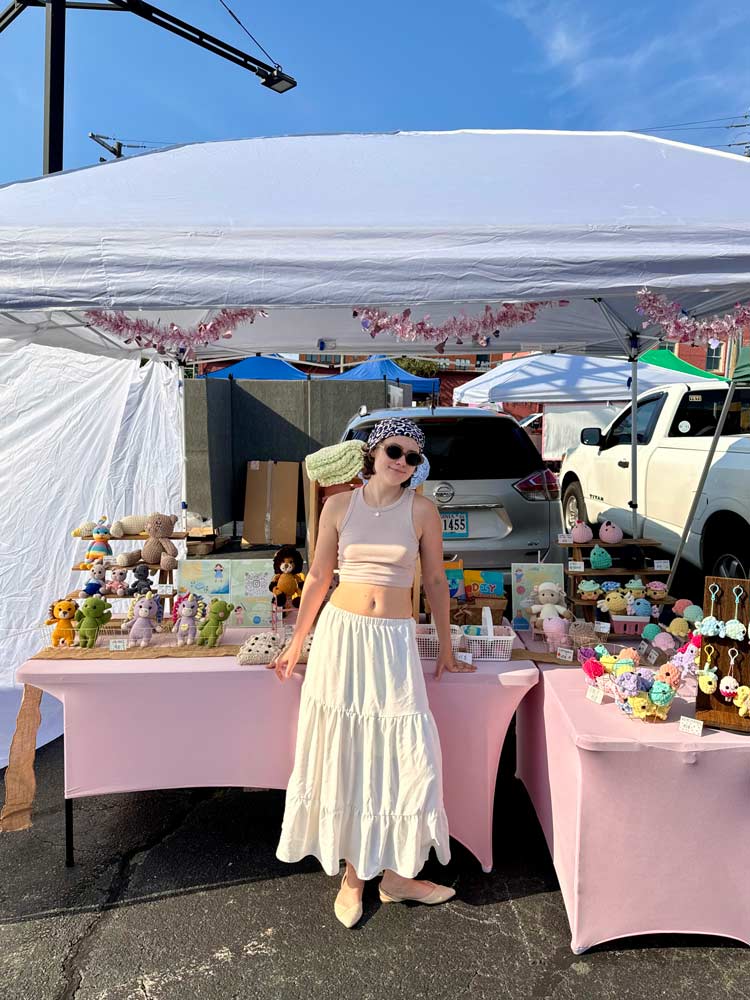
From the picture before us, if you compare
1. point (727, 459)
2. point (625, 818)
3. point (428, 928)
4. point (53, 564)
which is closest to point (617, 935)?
point (625, 818)

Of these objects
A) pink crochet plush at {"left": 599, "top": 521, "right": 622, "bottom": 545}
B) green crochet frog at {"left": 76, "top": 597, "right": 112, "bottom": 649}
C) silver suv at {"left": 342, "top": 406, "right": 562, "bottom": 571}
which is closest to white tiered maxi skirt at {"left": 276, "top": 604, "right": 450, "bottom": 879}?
green crochet frog at {"left": 76, "top": 597, "right": 112, "bottom": 649}

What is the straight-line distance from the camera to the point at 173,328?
3400mm

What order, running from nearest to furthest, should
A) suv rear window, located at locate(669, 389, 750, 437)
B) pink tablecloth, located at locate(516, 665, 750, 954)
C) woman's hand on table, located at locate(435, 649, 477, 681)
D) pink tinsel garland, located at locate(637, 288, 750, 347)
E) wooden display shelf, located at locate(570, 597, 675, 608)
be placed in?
pink tablecloth, located at locate(516, 665, 750, 954) < woman's hand on table, located at locate(435, 649, 477, 681) < pink tinsel garland, located at locate(637, 288, 750, 347) < wooden display shelf, located at locate(570, 597, 675, 608) < suv rear window, located at locate(669, 389, 750, 437)

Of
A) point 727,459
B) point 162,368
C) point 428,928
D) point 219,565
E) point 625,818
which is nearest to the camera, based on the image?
point 625,818

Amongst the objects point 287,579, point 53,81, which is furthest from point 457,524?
point 53,81

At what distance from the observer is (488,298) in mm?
2508

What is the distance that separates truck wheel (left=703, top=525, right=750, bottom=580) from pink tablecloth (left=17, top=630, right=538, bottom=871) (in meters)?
3.36

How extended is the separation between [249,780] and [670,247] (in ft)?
8.45

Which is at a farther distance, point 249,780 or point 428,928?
point 249,780

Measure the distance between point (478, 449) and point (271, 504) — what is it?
18.8ft

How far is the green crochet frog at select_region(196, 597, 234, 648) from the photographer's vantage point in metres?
2.97

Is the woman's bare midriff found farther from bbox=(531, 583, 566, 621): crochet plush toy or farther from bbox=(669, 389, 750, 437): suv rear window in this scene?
bbox=(669, 389, 750, 437): suv rear window

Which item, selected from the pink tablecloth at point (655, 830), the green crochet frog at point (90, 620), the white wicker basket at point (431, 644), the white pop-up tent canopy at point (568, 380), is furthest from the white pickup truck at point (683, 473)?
the green crochet frog at point (90, 620)

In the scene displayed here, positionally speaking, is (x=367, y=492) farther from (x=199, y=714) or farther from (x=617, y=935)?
(x=617, y=935)
